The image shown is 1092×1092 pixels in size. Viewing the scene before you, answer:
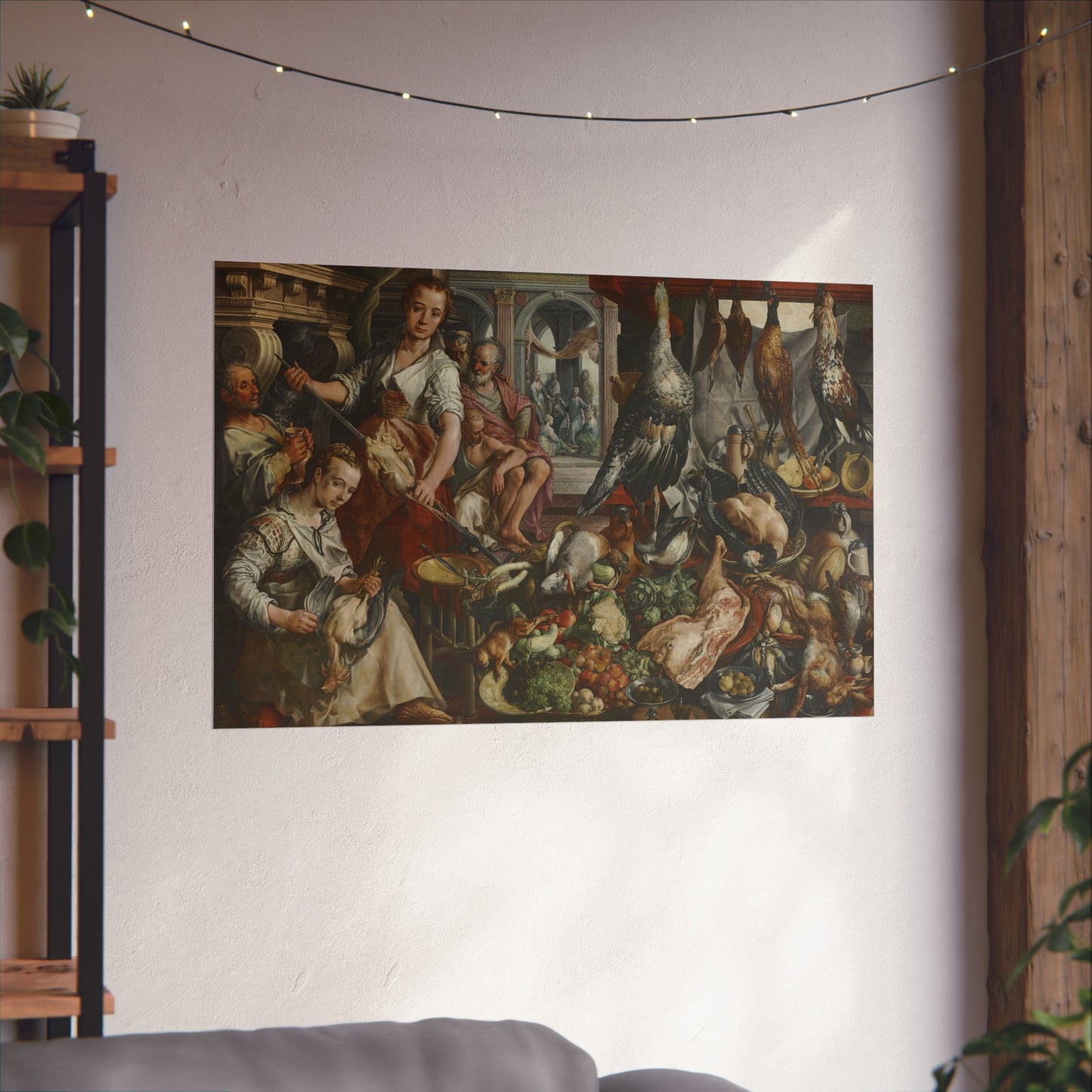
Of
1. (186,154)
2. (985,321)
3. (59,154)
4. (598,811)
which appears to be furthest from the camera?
(985,321)

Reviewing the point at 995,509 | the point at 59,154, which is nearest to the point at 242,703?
the point at 59,154

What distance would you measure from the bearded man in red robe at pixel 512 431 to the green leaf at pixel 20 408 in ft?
2.88

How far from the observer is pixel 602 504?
2572mm

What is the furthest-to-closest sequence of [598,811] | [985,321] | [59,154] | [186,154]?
[985,321], [598,811], [186,154], [59,154]

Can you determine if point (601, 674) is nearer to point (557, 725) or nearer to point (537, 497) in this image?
point (557, 725)

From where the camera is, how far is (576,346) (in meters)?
2.56

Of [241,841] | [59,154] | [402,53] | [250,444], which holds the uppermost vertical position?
[402,53]

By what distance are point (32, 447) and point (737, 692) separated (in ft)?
5.18

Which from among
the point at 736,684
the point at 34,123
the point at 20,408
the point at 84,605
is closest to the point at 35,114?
the point at 34,123

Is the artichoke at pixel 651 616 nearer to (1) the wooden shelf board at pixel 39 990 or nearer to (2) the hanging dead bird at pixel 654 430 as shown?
(2) the hanging dead bird at pixel 654 430

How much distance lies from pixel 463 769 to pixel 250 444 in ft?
2.79

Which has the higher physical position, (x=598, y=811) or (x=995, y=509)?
(x=995, y=509)

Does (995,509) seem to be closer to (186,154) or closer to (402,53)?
(402,53)

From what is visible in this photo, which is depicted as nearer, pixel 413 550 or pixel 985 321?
pixel 413 550
